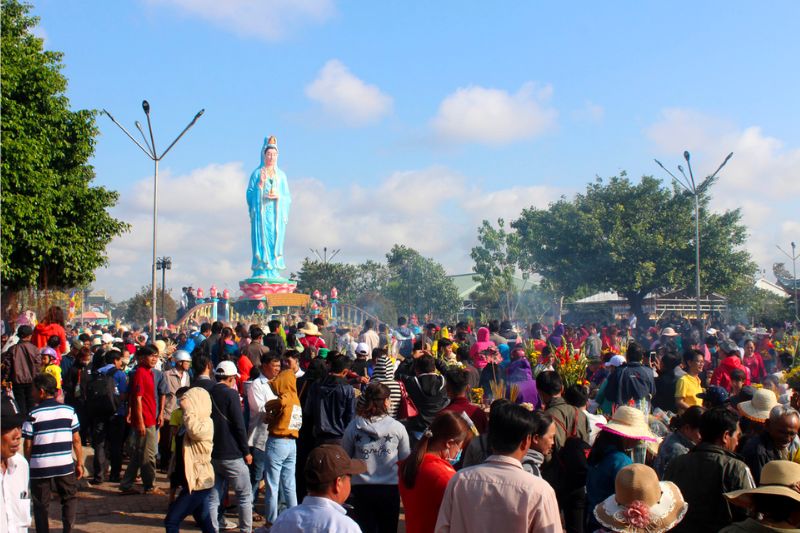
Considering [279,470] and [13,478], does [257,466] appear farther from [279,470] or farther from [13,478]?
[13,478]

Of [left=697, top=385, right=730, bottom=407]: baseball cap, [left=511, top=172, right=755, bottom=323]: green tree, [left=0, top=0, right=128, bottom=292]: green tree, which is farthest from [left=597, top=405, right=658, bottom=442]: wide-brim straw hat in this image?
[left=511, top=172, right=755, bottom=323]: green tree

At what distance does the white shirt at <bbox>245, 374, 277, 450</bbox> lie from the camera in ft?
25.5

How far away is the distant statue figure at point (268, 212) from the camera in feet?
139

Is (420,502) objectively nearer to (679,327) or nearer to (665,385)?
(665,385)

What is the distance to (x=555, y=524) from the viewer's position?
3.25 meters

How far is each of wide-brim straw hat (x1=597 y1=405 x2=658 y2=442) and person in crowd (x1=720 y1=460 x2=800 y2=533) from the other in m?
1.56

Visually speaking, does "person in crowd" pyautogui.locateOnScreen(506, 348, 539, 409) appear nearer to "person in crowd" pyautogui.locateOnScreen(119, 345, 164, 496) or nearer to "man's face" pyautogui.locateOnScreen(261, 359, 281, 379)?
"man's face" pyautogui.locateOnScreen(261, 359, 281, 379)

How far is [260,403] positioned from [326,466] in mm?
4603

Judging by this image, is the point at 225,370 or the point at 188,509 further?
the point at 225,370

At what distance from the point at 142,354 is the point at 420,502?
5.68 metres

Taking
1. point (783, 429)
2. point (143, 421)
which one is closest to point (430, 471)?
point (783, 429)

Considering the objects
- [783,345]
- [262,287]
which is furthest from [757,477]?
[262,287]

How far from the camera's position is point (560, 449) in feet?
18.4

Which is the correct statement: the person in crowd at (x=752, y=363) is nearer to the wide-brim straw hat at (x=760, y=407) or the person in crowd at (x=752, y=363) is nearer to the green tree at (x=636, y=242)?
the wide-brim straw hat at (x=760, y=407)
